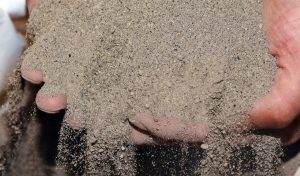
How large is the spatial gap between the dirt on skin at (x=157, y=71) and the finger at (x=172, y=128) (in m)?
0.02

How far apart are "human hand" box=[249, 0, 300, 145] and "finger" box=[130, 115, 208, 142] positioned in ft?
0.46

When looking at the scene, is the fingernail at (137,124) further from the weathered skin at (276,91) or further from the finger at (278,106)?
the finger at (278,106)

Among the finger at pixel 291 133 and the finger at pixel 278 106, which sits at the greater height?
the finger at pixel 278 106

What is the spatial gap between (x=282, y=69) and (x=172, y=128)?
1.11ft

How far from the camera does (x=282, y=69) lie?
1.17m

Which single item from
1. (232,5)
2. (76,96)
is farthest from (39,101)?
(232,5)

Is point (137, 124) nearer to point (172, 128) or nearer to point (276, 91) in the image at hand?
point (172, 128)

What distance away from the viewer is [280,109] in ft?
3.81

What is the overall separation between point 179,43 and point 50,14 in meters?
0.41

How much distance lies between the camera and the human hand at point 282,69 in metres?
1.14

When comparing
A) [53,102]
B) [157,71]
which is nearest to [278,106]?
[157,71]

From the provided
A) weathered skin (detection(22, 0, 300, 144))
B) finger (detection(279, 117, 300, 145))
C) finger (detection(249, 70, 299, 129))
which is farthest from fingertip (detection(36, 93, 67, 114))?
finger (detection(279, 117, 300, 145))

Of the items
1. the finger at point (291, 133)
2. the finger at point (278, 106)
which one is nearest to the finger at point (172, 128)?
the finger at point (278, 106)

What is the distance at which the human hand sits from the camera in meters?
1.14
